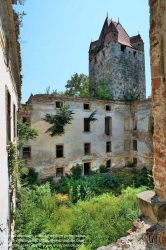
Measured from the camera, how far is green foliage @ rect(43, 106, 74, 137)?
14.1m

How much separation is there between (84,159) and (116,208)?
776 cm

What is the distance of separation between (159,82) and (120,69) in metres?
20.7

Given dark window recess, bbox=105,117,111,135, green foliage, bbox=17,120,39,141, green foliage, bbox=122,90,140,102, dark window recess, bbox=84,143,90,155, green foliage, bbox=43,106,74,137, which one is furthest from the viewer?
green foliage, bbox=122,90,140,102

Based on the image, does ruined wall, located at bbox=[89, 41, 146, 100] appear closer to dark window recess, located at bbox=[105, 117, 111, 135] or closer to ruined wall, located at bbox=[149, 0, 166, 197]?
dark window recess, located at bbox=[105, 117, 111, 135]

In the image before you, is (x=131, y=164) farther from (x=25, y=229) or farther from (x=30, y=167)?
(x=25, y=229)

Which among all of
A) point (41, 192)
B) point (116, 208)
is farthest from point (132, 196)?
point (41, 192)

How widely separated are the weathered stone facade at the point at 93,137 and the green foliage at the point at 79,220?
4.94m

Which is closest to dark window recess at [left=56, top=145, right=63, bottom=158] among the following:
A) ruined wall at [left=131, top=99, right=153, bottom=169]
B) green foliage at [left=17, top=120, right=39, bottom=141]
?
green foliage at [left=17, top=120, right=39, bottom=141]

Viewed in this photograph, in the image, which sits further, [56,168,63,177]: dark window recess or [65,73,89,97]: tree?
[65,73,89,97]: tree

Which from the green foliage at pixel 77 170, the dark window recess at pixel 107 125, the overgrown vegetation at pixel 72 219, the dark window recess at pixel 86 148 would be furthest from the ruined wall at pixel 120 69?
the overgrown vegetation at pixel 72 219

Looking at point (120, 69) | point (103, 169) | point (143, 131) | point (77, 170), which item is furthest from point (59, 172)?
point (120, 69)

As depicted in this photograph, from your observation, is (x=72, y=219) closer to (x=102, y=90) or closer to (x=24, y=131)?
(x=24, y=131)

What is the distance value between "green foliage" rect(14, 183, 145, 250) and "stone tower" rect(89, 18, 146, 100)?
579 inches

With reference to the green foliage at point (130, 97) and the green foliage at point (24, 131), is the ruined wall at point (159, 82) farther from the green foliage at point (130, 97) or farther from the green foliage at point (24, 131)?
the green foliage at point (130, 97)
